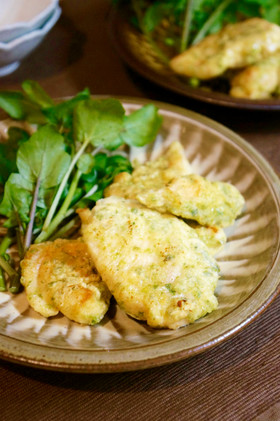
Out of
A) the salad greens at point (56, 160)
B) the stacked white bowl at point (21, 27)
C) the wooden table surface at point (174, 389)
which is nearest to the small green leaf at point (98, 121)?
the salad greens at point (56, 160)

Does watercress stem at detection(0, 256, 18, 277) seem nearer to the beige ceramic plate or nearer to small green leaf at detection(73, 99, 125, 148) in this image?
the beige ceramic plate

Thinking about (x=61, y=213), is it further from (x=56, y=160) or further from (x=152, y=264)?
(x=152, y=264)

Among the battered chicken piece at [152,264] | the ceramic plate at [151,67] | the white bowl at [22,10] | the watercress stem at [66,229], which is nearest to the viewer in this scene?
the battered chicken piece at [152,264]

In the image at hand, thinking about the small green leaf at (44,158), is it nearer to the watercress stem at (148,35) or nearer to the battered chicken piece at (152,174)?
the battered chicken piece at (152,174)

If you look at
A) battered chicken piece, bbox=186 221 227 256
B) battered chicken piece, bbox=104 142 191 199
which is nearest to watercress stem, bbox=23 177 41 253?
battered chicken piece, bbox=104 142 191 199

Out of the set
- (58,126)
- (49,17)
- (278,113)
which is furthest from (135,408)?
(49,17)

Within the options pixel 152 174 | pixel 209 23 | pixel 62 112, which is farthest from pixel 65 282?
pixel 209 23
